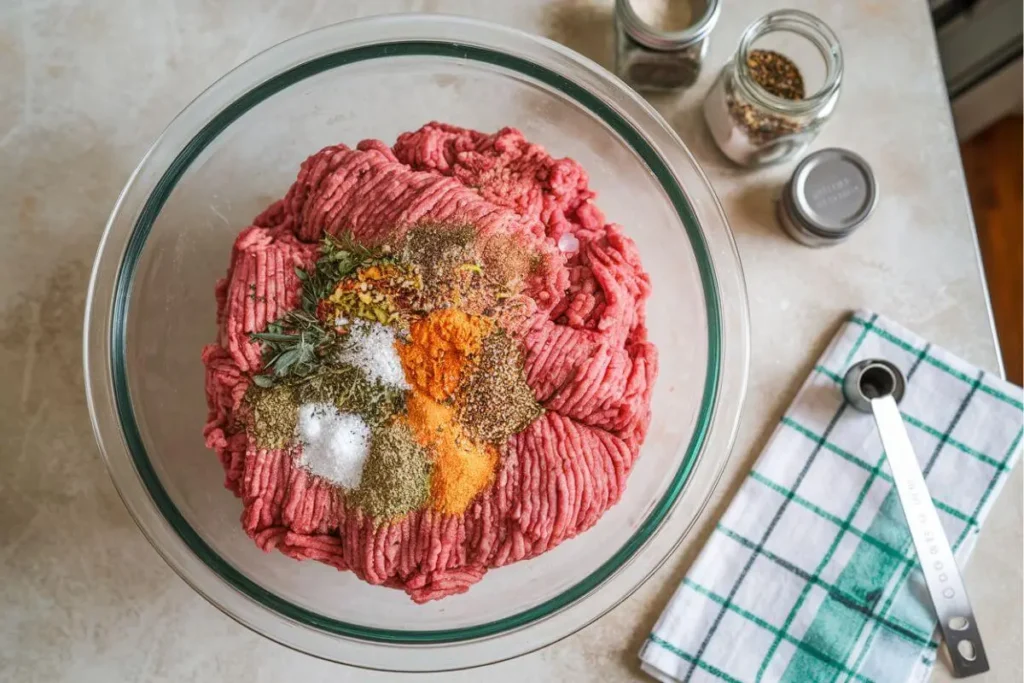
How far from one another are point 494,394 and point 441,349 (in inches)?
4.1

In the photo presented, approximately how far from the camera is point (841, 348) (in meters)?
1.70

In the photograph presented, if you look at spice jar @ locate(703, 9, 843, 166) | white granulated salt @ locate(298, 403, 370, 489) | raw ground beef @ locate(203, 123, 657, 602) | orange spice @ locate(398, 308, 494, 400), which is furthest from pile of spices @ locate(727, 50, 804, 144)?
white granulated salt @ locate(298, 403, 370, 489)

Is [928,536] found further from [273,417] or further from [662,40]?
[273,417]

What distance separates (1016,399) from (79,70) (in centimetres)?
200

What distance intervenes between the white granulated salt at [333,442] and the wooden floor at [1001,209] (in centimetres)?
177

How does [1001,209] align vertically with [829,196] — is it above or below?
above

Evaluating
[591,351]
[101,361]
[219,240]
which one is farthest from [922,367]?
[101,361]

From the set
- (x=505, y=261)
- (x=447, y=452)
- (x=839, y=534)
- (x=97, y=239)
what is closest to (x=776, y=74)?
(x=505, y=261)

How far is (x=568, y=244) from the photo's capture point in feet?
4.58

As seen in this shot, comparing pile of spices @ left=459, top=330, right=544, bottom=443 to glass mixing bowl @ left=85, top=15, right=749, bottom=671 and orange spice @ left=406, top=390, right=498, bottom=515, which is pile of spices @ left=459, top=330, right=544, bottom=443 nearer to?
orange spice @ left=406, top=390, right=498, bottom=515

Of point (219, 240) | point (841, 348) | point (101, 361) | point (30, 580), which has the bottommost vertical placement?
point (30, 580)

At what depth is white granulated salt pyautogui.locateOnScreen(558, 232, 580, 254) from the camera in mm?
1392

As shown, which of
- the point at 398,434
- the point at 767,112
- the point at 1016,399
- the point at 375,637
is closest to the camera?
the point at 398,434

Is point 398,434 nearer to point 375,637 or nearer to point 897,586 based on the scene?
point 375,637
